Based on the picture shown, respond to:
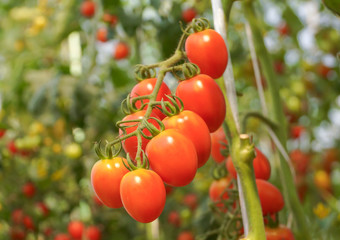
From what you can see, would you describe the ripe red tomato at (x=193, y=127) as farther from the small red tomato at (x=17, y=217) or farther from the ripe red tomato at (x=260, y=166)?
the small red tomato at (x=17, y=217)

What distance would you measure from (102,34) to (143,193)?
1751 mm

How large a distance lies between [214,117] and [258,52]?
0.41 metres

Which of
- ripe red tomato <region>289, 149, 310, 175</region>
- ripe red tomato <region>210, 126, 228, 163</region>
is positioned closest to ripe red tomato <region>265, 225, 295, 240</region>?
ripe red tomato <region>210, 126, 228, 163</region>

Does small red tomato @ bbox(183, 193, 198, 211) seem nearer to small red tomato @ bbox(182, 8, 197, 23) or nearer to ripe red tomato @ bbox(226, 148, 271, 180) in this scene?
small red tomato @ bbox(182, 8, 197, 23)

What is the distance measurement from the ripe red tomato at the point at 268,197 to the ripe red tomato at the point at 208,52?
0.24 m

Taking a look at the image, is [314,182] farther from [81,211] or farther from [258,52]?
[258,52]


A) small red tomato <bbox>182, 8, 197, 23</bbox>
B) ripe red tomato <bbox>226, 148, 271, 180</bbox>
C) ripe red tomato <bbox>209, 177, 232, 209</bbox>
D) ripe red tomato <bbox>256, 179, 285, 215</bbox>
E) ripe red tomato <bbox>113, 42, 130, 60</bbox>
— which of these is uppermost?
small red tomato <bbox>182, 8, 197, 23</bbox>

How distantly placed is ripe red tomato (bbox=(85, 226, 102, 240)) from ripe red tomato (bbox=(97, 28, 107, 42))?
0.93 metres

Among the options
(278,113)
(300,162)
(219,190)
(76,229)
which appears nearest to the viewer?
(219,190)

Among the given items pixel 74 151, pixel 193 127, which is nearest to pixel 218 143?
pixel 193 127

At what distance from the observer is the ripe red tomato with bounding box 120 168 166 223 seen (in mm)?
545

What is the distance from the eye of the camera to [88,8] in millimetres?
2154

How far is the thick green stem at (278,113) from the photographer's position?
91 centimetres

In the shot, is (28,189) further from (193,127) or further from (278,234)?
(193,127)
